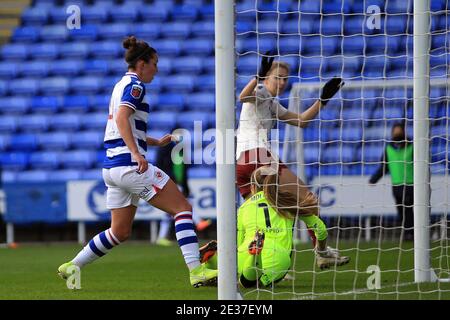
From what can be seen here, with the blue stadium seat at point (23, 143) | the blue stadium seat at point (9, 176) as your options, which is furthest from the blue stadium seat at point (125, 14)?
the blue stadium seat at point (9, 176)

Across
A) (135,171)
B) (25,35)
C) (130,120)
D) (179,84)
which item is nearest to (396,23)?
(179,84)

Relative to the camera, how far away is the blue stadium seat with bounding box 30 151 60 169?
1702 centimetres

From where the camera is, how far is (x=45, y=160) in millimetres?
17078

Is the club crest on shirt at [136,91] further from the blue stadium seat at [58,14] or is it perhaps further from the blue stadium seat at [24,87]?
the blue stadium seat at [58,14]

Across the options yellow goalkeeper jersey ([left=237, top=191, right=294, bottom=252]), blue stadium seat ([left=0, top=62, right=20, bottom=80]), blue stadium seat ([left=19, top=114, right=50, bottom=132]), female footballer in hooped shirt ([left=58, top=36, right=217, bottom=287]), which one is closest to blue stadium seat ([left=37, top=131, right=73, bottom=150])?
blue stadium seat ([left=19, top=114, right=50, bottom=132])

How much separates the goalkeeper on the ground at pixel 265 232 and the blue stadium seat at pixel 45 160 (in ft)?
30.6

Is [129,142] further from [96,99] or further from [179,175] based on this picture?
[96,99]

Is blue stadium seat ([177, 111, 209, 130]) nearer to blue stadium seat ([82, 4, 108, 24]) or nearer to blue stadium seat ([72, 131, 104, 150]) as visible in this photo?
blue stadium seat ([72, 131, 104, 150])

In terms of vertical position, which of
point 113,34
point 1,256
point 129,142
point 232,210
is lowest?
point 1,256

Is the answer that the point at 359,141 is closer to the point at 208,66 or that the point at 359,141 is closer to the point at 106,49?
the point at 208,66

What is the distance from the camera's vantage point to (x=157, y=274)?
9.28 m

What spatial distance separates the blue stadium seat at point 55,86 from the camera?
59.9ft

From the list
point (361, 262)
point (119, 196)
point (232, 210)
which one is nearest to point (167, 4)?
point (361, 262)

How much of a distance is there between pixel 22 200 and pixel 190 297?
8797mm
